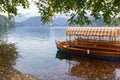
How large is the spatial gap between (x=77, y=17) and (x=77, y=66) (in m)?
21.8

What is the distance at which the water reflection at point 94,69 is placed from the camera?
2522 cm

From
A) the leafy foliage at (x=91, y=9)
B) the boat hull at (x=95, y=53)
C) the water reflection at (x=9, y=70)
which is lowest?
the boat hull at (x=95, y=53)

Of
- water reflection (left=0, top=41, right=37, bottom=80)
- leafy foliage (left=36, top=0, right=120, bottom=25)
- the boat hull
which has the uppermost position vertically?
leafy foliage (left=36, top=0, right=120, bottom=25)

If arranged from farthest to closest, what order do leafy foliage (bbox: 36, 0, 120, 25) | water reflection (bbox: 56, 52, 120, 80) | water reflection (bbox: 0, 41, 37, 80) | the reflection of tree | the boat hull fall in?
the boat hull → water reflection (bbox: 56, 52, 120, 80) → the reflection of tree → water reflection (bbox: 0, 41, 37, 80) → leafy foliage (bbox: 36, 0, 120, 25)

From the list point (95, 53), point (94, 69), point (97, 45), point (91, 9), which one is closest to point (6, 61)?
point (94, 69)

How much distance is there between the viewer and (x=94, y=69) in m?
28.4

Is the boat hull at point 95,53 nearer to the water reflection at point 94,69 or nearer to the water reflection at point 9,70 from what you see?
the water reflection at point 94,69

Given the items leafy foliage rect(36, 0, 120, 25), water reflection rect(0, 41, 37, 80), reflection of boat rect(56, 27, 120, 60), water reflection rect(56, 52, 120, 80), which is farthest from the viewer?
reflection of boat rect(56, 27, 120, 60)

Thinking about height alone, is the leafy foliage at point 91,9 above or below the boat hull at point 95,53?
above

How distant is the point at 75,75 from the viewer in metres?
25.7

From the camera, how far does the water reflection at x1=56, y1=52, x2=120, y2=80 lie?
2522 cm

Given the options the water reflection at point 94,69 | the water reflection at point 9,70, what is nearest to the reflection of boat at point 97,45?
the water reflection at point 94,69

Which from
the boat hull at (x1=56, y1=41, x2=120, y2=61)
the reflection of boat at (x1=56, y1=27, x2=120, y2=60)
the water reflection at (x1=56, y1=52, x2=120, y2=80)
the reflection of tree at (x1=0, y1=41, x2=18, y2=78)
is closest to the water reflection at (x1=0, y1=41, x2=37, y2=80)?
the reflection of tree at (x1=0, y1=41, x2=18, y2=78)

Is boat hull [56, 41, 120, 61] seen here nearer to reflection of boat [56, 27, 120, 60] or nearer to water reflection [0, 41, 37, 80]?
reflection of boat [56, 27, 120, 60]
